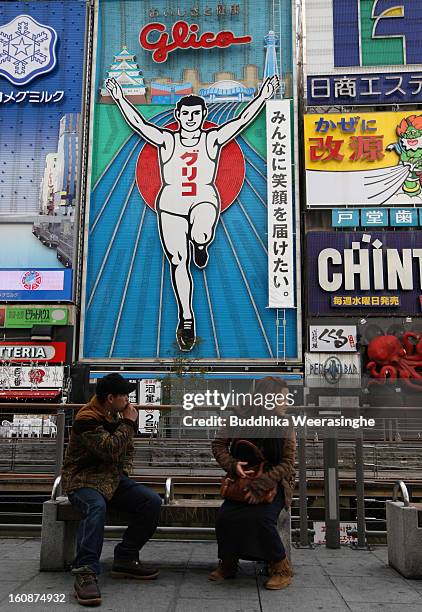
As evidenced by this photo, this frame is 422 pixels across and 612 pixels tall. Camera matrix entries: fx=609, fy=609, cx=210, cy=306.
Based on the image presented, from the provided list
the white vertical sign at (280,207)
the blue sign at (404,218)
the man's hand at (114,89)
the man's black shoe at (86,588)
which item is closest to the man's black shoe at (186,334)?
the white vertical sign at (280,207)

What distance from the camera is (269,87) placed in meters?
31.4

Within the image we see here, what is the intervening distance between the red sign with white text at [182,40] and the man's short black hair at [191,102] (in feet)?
9.50

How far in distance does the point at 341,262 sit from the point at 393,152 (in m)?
6.08

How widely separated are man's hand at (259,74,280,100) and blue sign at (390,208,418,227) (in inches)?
346

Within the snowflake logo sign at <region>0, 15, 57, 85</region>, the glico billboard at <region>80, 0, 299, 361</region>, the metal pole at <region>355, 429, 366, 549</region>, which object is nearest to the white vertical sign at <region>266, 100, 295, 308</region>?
the glico billboard at <region>80, 0, 299, 361</region>

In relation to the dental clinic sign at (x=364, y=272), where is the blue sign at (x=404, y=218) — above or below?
above

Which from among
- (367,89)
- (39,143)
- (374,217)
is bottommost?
(374,217)

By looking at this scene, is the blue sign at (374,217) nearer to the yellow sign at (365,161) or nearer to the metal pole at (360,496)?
the yellow sign at (365,161)

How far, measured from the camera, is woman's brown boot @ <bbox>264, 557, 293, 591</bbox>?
161 inches

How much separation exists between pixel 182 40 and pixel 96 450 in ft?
107

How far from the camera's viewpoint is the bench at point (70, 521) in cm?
450

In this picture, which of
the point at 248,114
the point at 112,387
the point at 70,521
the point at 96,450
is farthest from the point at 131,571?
the point at 248,114

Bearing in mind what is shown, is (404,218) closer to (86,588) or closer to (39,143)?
(39,143)

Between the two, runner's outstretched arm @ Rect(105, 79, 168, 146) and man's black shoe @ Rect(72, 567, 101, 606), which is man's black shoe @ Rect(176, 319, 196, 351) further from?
man's black shoe @ Rect(72, 567, 101, 606)
